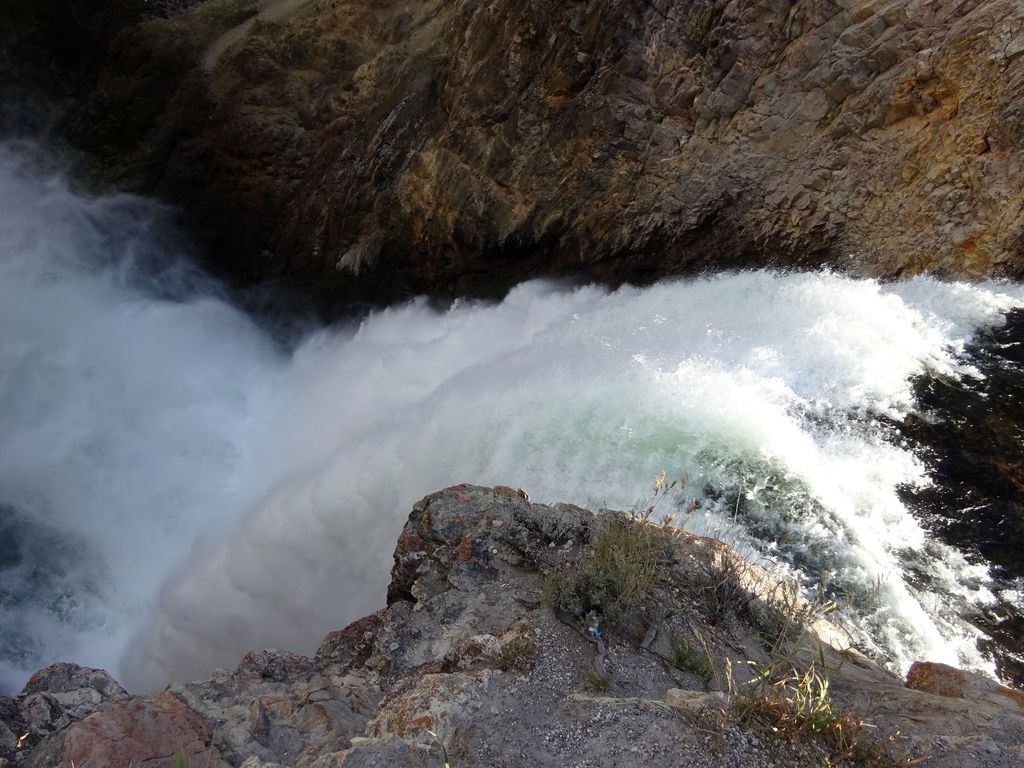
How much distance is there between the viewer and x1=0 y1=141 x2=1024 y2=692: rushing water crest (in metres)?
4.50

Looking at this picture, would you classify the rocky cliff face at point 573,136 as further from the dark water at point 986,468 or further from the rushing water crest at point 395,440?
the dark water at point 986,468

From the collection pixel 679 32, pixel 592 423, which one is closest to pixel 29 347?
pixel 592 423

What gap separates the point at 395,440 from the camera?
6.16 meters

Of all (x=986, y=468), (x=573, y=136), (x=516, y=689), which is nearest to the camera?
(x=516, y=689)

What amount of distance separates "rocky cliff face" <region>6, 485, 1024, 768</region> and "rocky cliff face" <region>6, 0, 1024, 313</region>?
5.70 metres

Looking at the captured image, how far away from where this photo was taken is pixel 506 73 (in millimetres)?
9898

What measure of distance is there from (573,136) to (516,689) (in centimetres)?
820

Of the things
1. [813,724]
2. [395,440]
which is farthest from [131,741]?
[395,440]

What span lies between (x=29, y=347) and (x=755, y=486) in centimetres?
1057

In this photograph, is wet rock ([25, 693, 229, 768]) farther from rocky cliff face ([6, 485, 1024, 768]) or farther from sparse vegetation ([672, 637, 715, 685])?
sparse vegetation ([672, 637, 715, 685])

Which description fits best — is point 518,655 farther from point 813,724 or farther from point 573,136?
point 573,136

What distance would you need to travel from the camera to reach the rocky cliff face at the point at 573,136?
282 inches

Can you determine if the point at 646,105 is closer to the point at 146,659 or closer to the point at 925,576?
the point at 925,576

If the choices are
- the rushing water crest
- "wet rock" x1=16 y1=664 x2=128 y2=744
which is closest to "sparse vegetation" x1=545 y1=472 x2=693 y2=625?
the rushing water crest
